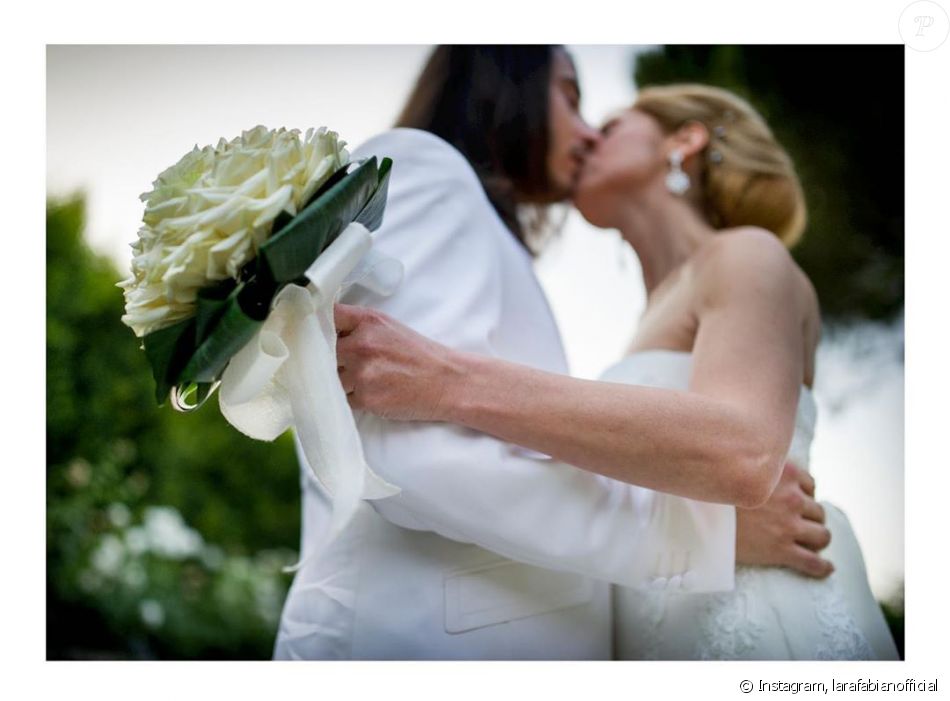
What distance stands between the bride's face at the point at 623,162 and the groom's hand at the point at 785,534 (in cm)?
56

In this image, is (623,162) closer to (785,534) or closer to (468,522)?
(785,534)

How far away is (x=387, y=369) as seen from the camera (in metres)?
0.95

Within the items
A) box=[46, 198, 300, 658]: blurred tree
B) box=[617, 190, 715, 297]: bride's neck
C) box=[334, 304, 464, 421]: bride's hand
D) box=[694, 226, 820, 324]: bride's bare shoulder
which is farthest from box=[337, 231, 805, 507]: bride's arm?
box=[46, 198, 300, 658]: blurred tree

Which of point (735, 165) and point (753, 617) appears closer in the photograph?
point (753, 617)

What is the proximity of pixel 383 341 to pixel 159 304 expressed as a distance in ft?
0.71

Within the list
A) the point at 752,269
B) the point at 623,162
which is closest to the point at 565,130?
the point at 623,162

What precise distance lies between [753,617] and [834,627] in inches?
4.0

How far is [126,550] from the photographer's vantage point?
9.95 feet

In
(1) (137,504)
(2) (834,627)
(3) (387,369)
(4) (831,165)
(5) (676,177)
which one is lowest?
(1) (137,504)

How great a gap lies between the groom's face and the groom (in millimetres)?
418

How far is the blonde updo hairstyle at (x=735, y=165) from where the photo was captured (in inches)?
61.1

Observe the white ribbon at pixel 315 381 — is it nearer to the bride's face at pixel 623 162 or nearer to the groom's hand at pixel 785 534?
the groom's hand at pixel 785 534

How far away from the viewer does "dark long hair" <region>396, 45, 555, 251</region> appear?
1456mm
